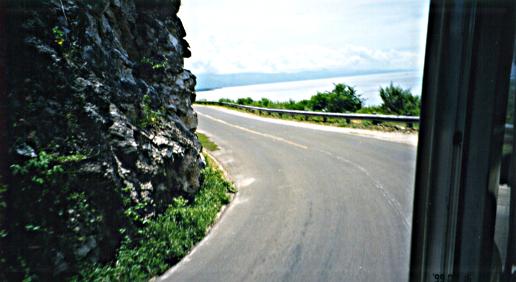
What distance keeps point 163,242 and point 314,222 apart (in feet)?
9.00

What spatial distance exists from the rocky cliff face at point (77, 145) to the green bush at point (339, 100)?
18.1 metres

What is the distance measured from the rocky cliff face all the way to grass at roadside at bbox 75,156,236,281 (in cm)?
20

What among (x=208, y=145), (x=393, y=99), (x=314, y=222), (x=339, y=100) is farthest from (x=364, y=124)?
(x=314, y=222)

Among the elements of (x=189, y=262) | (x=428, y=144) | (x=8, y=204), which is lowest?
(x=189, y=262)

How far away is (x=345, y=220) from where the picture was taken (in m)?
5.88

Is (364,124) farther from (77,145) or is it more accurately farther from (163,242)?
(77,145)

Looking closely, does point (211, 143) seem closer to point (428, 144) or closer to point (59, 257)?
point (59, 257)

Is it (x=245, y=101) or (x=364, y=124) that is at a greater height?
(x=245, y=101)

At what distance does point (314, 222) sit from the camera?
592 cm

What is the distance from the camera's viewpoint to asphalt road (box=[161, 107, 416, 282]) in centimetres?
440

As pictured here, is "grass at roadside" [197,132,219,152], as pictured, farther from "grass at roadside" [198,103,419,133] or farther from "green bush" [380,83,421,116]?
→ "green bush" [380,83,421,116]

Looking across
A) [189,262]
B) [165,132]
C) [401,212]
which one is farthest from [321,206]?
[165,132]

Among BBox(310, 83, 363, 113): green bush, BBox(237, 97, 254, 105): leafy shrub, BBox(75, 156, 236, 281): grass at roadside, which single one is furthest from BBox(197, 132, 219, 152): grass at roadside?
BBox(237, 97, 254, 105): leafy shrub

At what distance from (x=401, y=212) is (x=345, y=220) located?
3.69 ft
